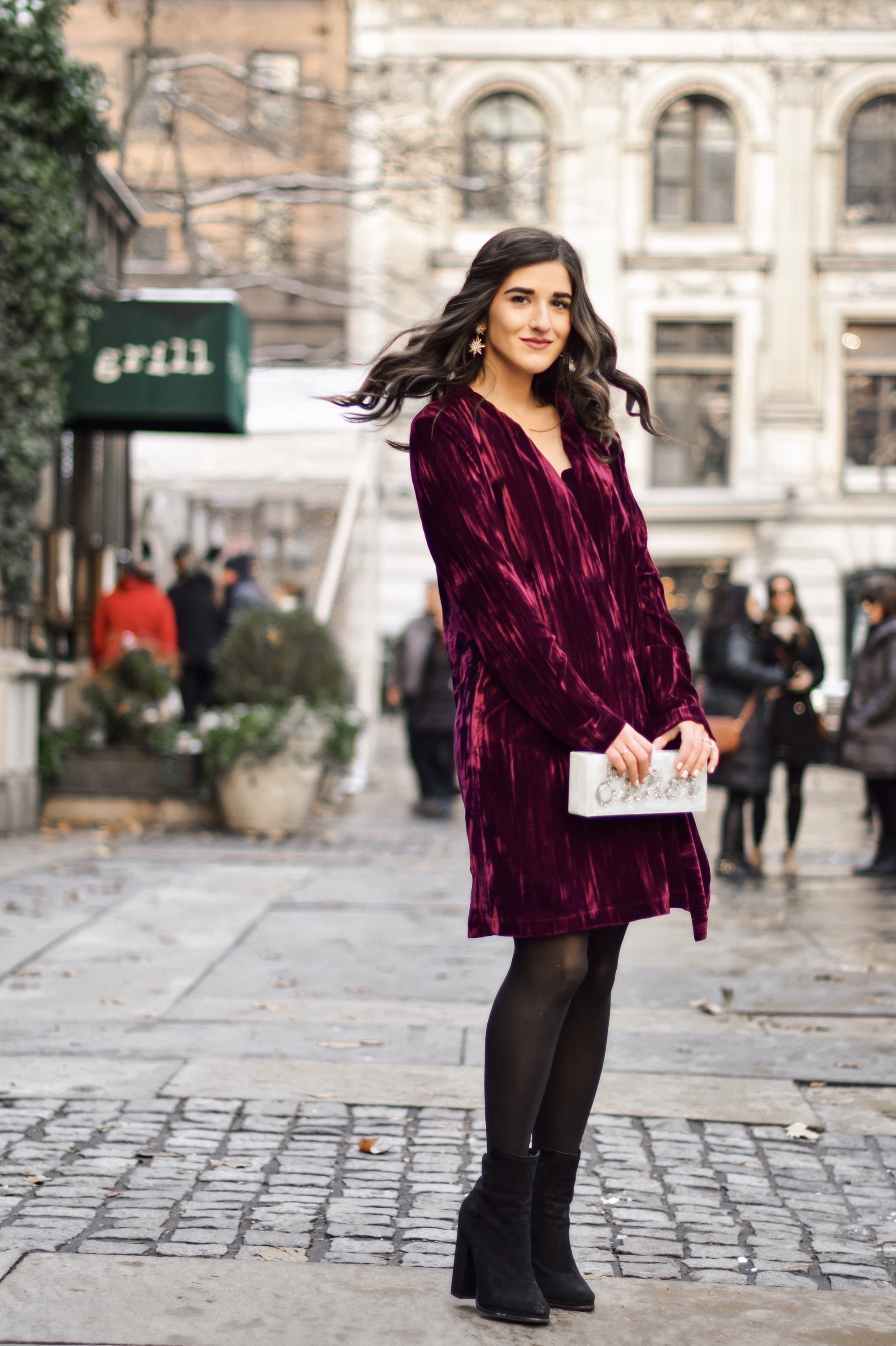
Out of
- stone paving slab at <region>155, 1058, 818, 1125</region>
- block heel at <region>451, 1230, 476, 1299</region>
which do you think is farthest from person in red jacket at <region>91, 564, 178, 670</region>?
block heel at <region>451, 1230, 476, 1299</region>

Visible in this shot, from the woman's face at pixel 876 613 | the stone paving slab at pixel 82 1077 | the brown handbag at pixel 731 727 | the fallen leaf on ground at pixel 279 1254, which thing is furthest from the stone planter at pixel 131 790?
the fallen leaf on ground at pixel 279 1254

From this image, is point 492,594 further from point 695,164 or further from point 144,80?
point 695,164

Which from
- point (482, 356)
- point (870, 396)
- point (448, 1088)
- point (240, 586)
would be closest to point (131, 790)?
point (240, 586)

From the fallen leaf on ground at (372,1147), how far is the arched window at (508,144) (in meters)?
26.5

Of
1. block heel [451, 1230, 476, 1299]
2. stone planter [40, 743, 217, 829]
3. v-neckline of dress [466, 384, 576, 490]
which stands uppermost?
v-neckline of dress [466, 384, 576, 490]

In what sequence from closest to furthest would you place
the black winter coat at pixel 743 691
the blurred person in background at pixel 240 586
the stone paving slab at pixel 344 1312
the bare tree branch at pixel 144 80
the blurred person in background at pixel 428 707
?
the stone paving slab at pixel 344 1312, the black winter coat at pixel 743 691, the blurred person in background at pixel 428 707, the bare tree branch at pixel 144 80, the blurred person in background at pixel 240 586

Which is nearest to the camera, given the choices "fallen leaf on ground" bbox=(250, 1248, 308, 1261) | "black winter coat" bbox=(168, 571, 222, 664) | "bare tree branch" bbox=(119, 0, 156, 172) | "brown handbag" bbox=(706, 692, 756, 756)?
"fallen leaf on ground" bbox=(250, 1248, 308, 1261)

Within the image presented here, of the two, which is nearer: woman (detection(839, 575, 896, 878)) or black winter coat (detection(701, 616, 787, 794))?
black winter coat (detection(701, 616, 787, 794))

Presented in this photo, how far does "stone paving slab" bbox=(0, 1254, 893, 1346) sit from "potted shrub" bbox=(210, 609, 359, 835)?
795 centimetres

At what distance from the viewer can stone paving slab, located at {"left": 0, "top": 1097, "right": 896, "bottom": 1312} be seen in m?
3.06

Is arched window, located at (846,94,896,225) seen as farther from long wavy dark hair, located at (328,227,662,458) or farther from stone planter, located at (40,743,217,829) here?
long wavy dark hair, located at (328,227,662,458)

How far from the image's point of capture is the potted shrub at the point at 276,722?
35.6ft

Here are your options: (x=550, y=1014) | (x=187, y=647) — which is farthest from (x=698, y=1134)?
(x=187, y=647)

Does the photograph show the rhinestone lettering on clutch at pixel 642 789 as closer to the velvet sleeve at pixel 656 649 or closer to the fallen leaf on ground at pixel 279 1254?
the velvet sleeve at pixel 656 649
